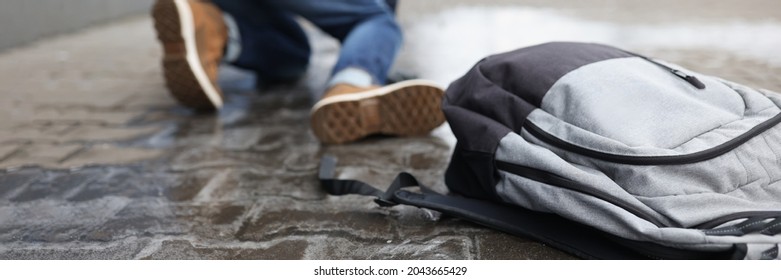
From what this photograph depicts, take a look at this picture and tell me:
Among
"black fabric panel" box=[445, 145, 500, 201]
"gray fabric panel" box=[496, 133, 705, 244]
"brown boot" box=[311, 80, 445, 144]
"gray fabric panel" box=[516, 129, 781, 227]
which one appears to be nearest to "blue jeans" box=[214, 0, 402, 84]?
"brown boot" box=[311, 80, 445, 144]

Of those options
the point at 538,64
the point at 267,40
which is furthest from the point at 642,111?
the point at 267,40

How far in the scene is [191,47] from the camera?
7.59 feet

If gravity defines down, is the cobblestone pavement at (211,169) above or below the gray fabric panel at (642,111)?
below

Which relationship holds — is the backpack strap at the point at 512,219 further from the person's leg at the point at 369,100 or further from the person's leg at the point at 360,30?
the person's leg at the point at 360,30

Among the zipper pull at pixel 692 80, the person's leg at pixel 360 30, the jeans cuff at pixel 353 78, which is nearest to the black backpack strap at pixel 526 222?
the zipper pull at pixel 692 80

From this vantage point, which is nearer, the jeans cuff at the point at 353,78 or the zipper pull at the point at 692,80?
the zipper pull at the point at 692,80

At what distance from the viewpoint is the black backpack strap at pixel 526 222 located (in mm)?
1195

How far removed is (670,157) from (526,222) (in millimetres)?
317

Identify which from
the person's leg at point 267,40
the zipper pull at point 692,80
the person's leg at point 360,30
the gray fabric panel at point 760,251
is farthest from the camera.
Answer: the person's leg at point 267,40

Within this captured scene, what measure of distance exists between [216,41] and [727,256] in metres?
2.02

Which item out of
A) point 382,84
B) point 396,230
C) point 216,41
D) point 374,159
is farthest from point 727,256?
point 216,41

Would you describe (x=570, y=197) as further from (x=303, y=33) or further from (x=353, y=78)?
(x=303, y=33)

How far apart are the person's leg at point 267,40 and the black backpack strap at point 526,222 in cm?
138
